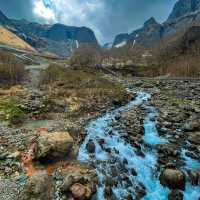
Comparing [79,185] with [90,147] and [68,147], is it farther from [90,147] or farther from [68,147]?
[90,147]

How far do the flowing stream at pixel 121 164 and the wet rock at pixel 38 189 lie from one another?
12.4 ft

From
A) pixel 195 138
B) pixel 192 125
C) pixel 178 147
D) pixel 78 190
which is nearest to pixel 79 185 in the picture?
pixel 78 190

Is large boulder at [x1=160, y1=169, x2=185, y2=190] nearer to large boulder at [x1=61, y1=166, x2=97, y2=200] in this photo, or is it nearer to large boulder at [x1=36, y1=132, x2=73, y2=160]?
large boulder at [x1=61, y1=166, x2=97, y2=200]

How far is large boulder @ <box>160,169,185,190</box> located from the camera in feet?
70.0

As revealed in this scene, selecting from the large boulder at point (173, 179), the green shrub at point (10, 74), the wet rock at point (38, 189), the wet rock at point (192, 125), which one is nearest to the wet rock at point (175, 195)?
the large boulder at point (173, 179)

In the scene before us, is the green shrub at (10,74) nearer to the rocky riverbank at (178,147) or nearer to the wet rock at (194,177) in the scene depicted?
the rocky riverbank at (178,147)

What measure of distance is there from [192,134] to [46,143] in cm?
1810

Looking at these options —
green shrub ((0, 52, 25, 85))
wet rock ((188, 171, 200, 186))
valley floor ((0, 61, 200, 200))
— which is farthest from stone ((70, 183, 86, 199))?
green shrub ((0, 52, 25, 85))

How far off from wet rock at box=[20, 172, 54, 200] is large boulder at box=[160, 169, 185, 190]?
9345 millimetres

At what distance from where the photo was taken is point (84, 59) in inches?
7505

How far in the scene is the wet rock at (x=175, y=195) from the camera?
65.7 feet

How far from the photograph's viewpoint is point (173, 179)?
71.2 feet

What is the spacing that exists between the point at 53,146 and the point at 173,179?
1111 centimetres

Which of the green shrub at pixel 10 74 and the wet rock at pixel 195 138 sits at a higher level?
the green shrub at pixel 10 74
